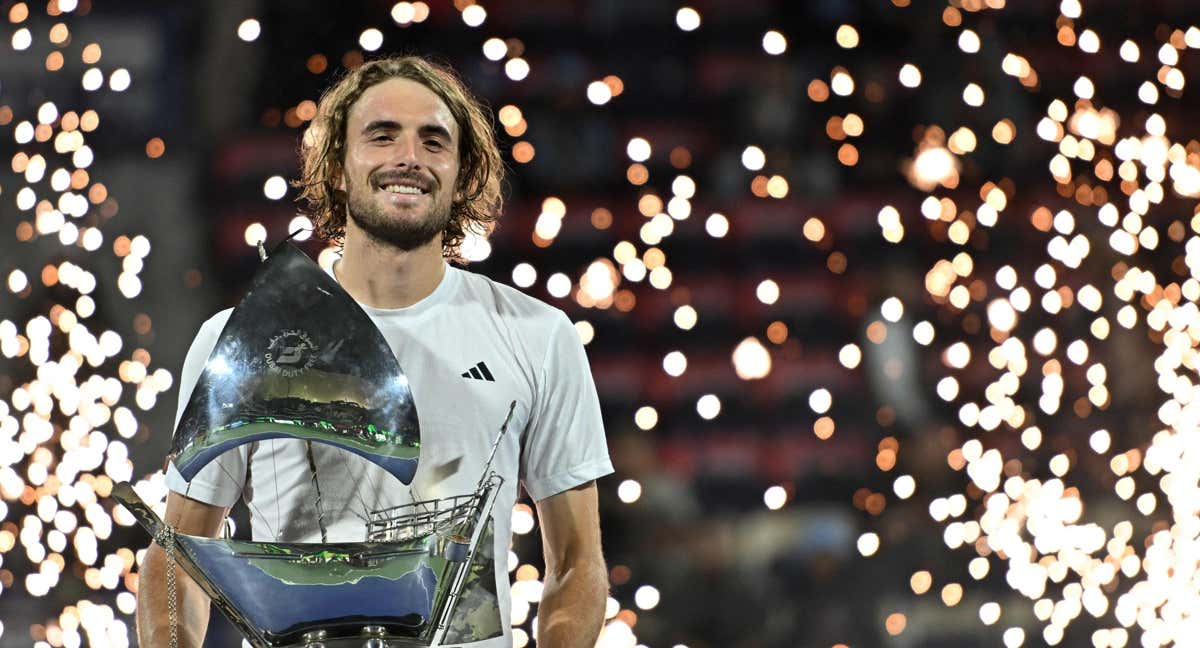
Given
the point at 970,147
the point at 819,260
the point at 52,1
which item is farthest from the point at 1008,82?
the point at 52,1

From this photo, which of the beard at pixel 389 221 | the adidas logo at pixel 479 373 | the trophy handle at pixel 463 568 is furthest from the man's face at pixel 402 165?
the trophy handle at pixel 463 568

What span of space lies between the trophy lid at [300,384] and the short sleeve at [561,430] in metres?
0.23

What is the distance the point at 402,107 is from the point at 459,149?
0.26 ft

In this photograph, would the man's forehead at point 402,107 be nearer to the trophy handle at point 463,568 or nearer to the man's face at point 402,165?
the man's face at point 402,165

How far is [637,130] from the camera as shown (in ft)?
6.82

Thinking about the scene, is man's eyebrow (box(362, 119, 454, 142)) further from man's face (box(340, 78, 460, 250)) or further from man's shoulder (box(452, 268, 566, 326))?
man's shoulder (box(452, 268, 566, 326))

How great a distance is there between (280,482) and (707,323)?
1111mm

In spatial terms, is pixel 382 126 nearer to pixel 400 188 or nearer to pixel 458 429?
pixel 400 188

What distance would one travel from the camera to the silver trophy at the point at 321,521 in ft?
2.82

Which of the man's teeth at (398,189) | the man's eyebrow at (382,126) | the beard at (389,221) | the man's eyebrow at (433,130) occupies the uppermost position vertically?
the man's eyebrow at (382,126)

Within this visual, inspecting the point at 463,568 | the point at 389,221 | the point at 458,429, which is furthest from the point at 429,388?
the point at 463,568

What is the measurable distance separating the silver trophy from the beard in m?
0.11

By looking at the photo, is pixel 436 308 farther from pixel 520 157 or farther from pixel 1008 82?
pixel 1008 82

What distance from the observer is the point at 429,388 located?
3.64ft
